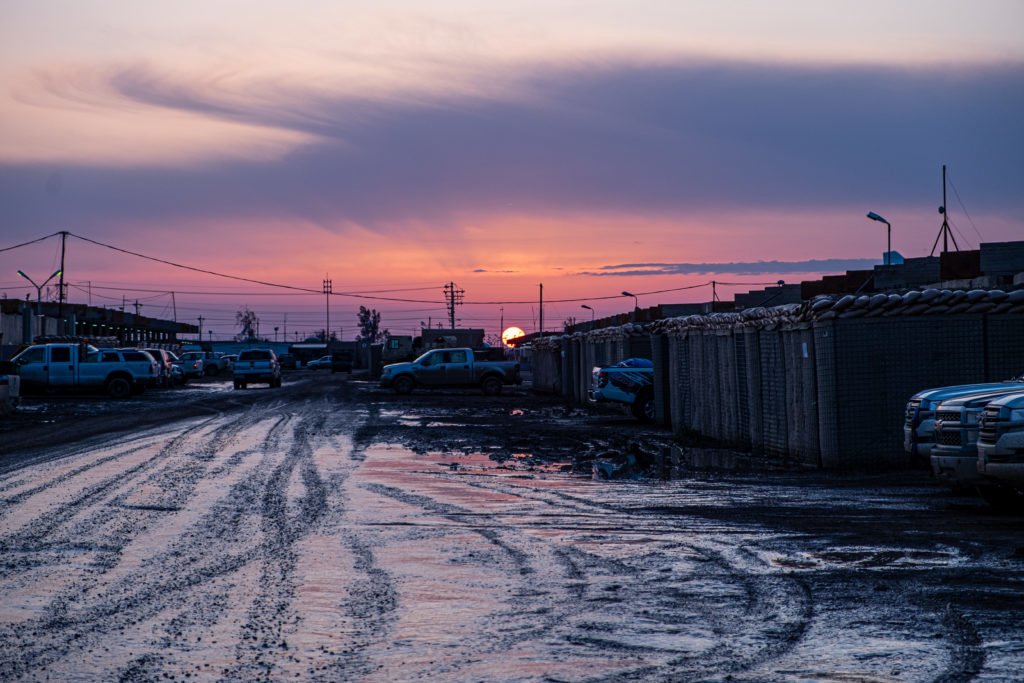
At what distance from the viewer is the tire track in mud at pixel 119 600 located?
683 cm

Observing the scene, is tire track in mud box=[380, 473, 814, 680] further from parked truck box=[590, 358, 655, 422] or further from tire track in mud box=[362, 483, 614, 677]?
parked truck box=[590, 358, 655, 422]

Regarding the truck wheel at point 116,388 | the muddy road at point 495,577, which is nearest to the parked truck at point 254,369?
the truck wheel at point 116,388

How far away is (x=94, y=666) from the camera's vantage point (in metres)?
6.38

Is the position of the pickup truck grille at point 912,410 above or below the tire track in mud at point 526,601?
above

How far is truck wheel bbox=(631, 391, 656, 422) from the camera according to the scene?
31.5m

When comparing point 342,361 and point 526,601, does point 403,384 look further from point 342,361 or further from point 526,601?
point 342,361

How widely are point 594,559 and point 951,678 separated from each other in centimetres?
398

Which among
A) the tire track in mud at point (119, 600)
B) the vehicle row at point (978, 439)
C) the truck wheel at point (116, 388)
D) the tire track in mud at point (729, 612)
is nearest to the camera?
the tire track in mud at point (729, 612)

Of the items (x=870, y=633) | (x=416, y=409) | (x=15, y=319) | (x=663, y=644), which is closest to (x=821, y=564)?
(x=870, y=633)

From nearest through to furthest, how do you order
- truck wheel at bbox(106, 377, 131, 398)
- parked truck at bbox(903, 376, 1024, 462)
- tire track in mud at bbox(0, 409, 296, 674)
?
tire track in mud at bbox(0, 409, 296, 674) → parked truck at bbox(903, 376, 1024, 462) → truck wheel at bbox(106, 377, 131, 398)

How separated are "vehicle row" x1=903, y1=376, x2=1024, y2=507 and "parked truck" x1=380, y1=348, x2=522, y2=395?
37292 mm

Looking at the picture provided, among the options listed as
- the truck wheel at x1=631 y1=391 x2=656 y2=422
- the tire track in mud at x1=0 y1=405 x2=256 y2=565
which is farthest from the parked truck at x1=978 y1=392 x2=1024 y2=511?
the truck wheel at x1=631 y1=391 x2=656 y2=422

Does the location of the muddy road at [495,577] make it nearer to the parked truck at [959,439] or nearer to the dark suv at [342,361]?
the parked truck at [959,439]

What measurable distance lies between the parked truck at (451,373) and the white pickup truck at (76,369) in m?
10.5
